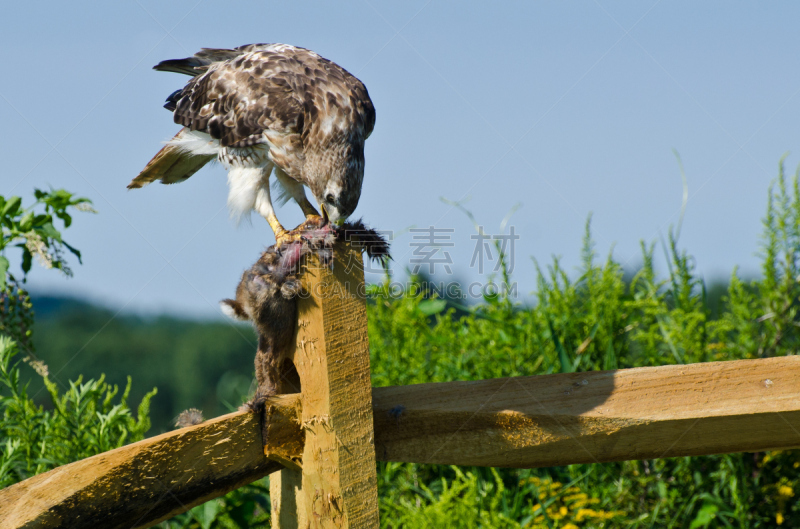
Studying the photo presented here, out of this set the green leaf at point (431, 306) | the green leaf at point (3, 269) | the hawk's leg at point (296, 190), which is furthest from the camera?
the green leaf at point (431, 306)

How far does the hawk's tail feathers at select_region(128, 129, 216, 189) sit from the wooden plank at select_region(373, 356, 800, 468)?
1.76m

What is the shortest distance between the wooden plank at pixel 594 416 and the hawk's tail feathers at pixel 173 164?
1756 millimetres

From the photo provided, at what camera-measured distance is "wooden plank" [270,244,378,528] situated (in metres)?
1.44

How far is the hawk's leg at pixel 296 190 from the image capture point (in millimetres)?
2705

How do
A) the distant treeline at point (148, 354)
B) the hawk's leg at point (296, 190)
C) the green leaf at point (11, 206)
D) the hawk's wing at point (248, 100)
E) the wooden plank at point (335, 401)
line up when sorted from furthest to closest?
the distant treeline at point (148, 354) < the hawk's leg at point (296, 190) < the hawk's wing at point (248, 100) < the green leaf at point (11, 206) < the wooden plank at point (335, 401)

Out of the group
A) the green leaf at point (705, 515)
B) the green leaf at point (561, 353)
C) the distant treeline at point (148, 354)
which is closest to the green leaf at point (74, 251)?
the green leaf at point (561, 353)

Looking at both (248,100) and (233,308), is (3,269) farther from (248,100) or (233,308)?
(248,100)

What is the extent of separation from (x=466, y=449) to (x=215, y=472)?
630 millimetres

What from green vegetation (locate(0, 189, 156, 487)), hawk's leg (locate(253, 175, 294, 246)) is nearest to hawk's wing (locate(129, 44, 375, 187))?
hawk's leg (locate(253, 175, 294, 246))

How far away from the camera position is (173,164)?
2.98m

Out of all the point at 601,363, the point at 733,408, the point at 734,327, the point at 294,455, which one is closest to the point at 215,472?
the point at 294,455

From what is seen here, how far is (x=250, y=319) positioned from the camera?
150 cm

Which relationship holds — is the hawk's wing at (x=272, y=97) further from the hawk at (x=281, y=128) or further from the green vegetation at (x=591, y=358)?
the green vegetation at (x=591, y=358)

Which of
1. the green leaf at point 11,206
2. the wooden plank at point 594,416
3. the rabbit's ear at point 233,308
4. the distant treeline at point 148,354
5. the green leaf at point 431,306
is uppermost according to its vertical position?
the green leaf at point 11,206
